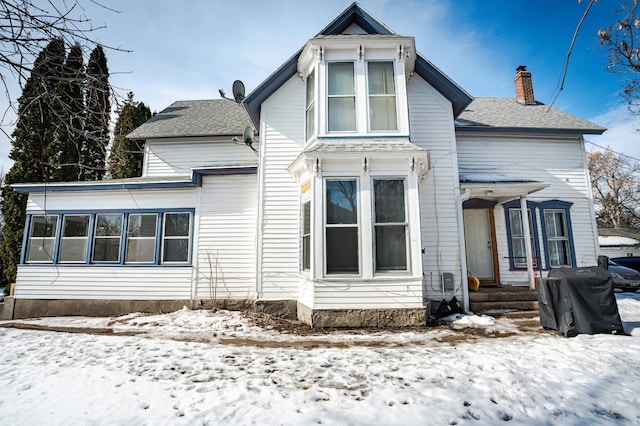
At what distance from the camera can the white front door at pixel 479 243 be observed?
9570 mm

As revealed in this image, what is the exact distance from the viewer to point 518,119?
426 inches

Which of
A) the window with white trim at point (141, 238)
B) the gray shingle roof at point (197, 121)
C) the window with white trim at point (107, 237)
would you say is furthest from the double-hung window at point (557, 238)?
the window with white trim at point (107, 237)

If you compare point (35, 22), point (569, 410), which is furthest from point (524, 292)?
point (35, 22)

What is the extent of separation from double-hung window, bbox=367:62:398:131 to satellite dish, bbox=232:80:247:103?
13.0ft

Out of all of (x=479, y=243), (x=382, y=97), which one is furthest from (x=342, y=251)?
(x=479, y=243)

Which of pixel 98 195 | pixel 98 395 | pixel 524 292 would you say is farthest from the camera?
pixel 98 195

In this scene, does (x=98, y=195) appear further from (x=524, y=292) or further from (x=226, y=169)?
(x=524, y=292)

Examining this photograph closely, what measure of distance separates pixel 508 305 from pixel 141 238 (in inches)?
401

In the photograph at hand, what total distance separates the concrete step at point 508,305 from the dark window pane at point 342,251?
3.58m

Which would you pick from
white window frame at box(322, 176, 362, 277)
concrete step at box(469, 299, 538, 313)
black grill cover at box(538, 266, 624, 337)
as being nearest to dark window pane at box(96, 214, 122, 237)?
white window frame at box(322, 176, 362, 277)

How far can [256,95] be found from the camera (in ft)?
28.2

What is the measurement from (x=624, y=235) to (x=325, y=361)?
1115 inches

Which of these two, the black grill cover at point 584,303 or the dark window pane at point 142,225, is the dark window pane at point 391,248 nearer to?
the black grill cover at point 584,303

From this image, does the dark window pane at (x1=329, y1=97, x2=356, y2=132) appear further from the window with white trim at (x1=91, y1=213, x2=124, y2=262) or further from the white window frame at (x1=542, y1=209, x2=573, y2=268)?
the white window frame at (x1=542, y1=209, x2=573, y2=268)
